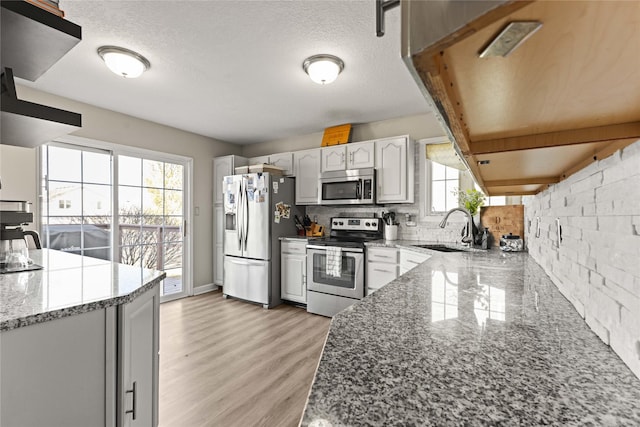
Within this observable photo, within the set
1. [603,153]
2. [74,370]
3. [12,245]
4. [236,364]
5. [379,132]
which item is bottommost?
[236,364]

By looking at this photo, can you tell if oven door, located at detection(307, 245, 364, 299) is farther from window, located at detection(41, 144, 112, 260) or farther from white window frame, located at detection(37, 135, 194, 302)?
window, located at detection(41, 144, 112, 260)

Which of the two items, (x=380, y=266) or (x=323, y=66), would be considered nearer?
(x=323, y=66)

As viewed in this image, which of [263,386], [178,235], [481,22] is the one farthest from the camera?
[178,235]

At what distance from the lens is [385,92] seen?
2.95 m

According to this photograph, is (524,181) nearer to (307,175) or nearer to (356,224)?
(356,224)

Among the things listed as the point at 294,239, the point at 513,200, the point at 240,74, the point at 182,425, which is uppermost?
the point at 240,74

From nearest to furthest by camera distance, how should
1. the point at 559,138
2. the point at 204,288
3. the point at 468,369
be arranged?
the point at 468,369
the point at 559,138
the point at 204,288

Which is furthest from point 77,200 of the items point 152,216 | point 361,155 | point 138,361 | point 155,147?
point 361,155

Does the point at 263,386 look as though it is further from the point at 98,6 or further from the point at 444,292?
the point at 98,6

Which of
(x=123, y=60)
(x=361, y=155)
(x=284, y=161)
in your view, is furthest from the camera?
(x=284, y=161)

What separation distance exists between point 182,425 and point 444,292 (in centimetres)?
164

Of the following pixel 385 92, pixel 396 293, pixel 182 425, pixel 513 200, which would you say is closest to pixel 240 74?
pixel 385 92

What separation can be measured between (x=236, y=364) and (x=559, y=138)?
247 centimetres

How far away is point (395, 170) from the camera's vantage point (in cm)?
346
